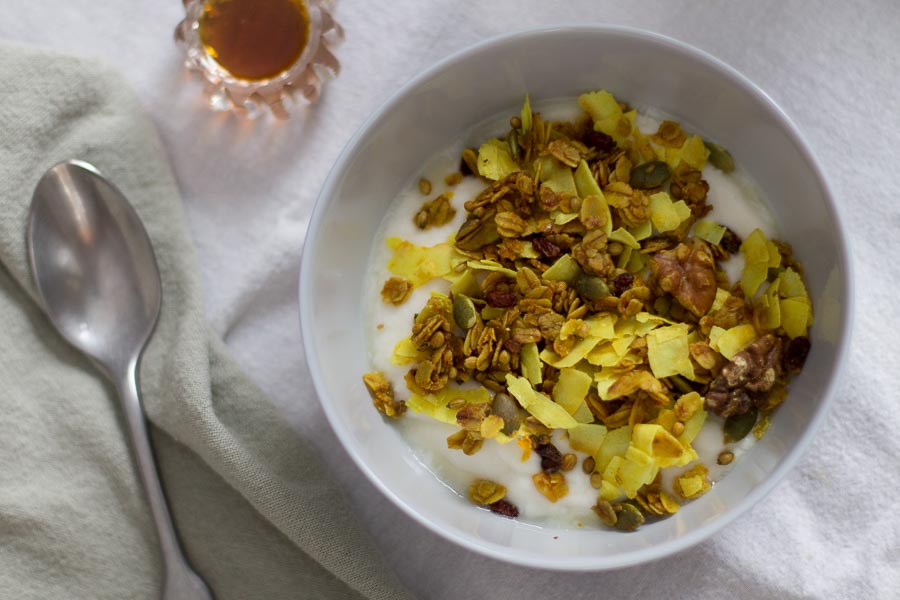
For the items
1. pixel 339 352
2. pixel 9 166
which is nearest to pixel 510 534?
pixel 339 352

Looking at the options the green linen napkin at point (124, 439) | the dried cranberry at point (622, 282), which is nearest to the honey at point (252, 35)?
the green linen napkin at point (124, 439)

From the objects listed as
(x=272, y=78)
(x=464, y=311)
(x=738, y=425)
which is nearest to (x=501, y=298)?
(x=464, y=311)

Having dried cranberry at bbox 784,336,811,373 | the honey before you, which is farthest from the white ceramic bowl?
the honey

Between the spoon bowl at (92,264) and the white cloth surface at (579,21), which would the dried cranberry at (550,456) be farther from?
the spoon bowl at (92,264)

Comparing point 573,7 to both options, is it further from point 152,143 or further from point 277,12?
point 152,143

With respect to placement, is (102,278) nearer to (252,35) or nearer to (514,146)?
(252,35)

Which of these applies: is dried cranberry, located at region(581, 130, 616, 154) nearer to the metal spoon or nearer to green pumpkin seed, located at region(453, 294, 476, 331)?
green pumpkin seed, located at region(453, 294, 476, 331)
